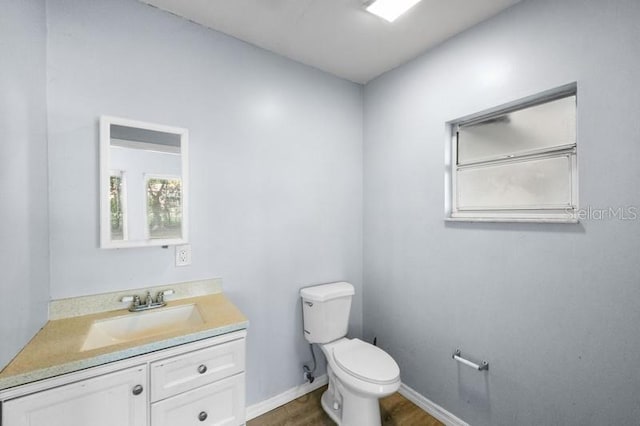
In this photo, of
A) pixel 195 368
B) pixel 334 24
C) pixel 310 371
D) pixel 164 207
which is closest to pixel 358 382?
pixel 310 371

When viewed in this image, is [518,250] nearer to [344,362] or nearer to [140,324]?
[344,362]

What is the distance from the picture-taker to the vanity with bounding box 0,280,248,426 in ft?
3.05

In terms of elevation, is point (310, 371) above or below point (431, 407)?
above

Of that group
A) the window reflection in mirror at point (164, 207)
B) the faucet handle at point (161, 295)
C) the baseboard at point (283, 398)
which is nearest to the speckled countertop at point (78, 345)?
the faucet handle at point (161, 295)

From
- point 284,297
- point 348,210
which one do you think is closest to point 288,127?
point 348,210

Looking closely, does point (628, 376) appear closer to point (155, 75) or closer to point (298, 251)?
point (298, 251)

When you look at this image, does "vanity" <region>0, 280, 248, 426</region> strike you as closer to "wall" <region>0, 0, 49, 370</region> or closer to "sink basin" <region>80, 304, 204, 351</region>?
"sink basin" <region>80, 304, 204, 351</region>

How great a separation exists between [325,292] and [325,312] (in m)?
0.14

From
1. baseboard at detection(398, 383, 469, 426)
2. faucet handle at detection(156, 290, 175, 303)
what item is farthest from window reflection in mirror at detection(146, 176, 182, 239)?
baseboard at detection(398, 383, 469, 426)

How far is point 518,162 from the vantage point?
1.59 meters

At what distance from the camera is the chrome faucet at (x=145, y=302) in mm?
1441

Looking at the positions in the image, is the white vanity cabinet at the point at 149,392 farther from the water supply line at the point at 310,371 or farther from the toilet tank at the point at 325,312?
the water supply line at the point at 310,371

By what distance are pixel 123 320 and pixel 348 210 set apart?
1.70 metres

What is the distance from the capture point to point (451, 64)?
1782 millimetres
